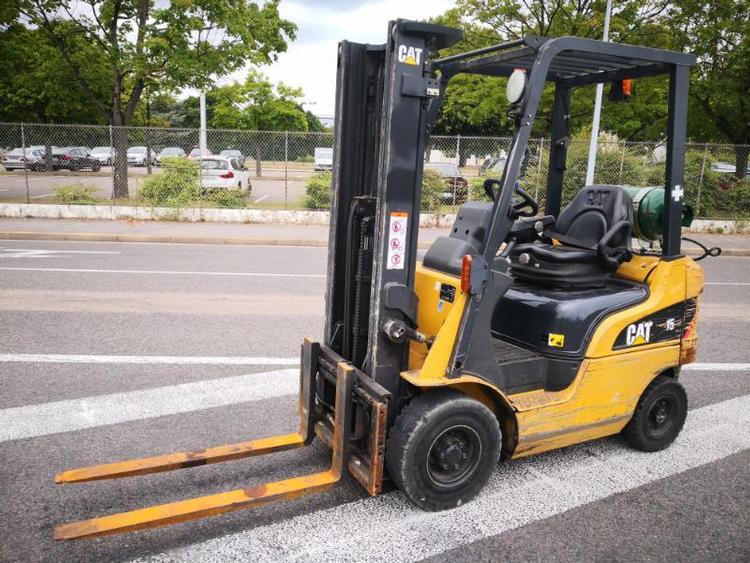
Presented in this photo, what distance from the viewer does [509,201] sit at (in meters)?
3.35

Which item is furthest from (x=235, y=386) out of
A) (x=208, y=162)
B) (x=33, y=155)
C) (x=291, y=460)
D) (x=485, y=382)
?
(x=33, y=155)

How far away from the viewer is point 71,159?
24141 mm

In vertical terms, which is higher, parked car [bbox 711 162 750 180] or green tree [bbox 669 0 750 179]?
green tree [bbox 669 0 750 179]

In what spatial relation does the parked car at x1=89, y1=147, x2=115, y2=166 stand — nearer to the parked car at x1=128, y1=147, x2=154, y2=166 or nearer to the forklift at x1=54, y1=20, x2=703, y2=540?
the parked car at x1=128, y1=147, x2=154, y2=166

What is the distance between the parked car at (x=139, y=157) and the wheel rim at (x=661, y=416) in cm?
1699

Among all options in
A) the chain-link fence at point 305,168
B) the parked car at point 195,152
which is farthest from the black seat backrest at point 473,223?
the parked car at point 195,152

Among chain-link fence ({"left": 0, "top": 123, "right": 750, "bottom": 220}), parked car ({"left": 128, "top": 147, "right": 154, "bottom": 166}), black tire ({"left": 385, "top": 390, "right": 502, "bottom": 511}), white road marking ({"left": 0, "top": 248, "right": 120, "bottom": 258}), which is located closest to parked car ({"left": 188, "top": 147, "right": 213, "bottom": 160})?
chain-link fence ({"left": 0, "top": 123, "right": 750, "bottom": 220})

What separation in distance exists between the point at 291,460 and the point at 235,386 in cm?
150

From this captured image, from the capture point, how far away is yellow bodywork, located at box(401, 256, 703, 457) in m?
3.39

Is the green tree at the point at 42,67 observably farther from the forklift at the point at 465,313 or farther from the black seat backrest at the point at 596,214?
the black seat backrest at the point at 596,214

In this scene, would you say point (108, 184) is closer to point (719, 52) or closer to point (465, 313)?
point (465, 313)

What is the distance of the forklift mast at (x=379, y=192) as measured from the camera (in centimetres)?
320

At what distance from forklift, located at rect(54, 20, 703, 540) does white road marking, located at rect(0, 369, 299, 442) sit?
1.18 meters

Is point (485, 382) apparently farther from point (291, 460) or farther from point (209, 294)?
Result: point (209, 294)
